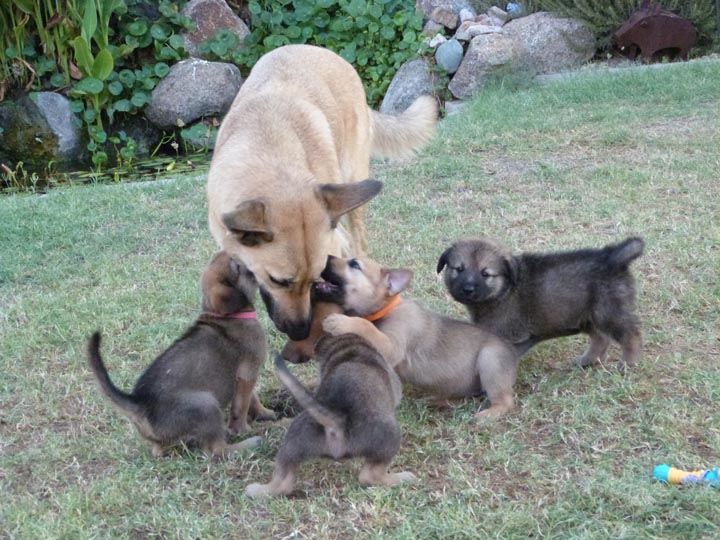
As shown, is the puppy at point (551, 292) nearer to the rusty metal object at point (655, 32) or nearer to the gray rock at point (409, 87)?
the gray rock at point (409, 87)

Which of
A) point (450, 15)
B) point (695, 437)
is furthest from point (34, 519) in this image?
point (450, 15)

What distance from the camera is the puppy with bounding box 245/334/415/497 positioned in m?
3.38

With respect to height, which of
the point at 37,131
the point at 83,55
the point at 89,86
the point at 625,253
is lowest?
the point at 37,131

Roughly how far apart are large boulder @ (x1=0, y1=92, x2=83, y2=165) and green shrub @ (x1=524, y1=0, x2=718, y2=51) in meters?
6.77

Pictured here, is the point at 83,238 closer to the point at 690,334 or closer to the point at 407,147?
the point at 407,147

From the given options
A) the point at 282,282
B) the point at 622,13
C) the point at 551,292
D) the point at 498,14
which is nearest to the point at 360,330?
the point at 282,282

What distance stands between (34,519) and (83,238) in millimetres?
3857

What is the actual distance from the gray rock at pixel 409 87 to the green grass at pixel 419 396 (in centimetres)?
324

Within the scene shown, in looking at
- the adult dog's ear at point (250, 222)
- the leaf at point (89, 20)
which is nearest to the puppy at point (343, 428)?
the adult dog's ear at point (250, 222)

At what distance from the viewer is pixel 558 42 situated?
12.4 m

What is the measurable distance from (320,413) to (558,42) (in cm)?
1010

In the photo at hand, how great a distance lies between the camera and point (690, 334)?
4766 millimetres

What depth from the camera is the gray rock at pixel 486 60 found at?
38.3ft

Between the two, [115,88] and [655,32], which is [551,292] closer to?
[655,32]
